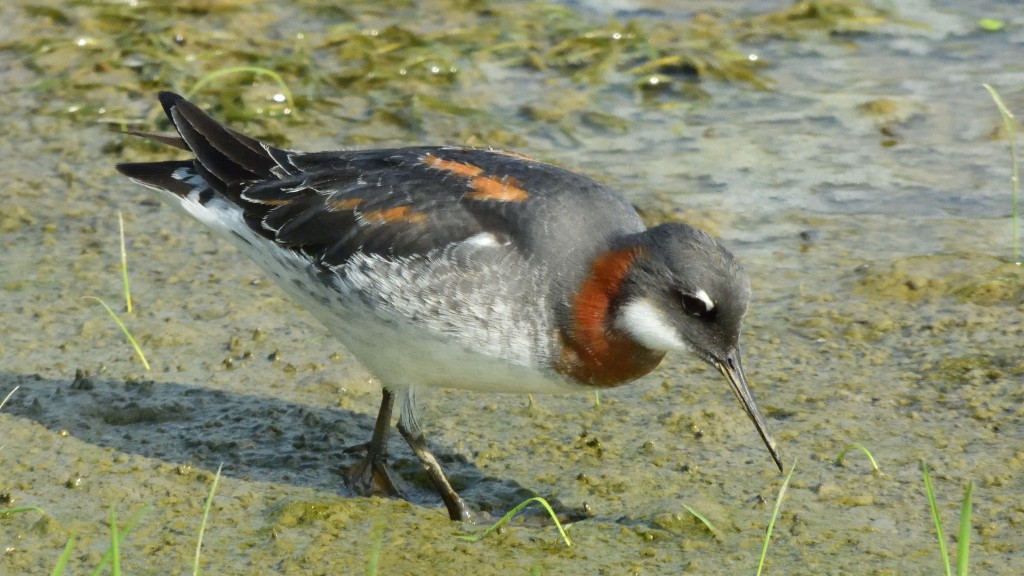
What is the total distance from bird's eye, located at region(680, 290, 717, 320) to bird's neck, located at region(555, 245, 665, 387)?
0.25 metres

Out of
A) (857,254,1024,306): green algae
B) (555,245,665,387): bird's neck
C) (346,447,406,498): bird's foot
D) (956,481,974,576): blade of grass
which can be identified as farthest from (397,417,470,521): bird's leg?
(857,254,1024,306): green algae

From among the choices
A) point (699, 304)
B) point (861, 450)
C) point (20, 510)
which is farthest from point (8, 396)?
point (861, 450)

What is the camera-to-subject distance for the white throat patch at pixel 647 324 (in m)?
5.45

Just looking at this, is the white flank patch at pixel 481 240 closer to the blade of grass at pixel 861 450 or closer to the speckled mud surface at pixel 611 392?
the speckled mud surface at pixel 611 392

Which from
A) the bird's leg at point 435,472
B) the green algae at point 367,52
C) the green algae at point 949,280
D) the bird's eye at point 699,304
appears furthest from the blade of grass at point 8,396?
the green algae at point 949,280

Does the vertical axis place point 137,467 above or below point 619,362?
below

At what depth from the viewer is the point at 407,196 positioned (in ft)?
19.0

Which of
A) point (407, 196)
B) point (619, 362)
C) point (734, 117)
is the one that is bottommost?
point (734, 117)

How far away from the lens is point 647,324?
5465 mm

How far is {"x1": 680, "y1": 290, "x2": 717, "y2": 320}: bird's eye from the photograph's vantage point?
5.36 meters

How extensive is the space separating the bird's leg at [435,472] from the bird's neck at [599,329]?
0.77 metres

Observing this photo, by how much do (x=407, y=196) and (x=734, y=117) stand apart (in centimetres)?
455

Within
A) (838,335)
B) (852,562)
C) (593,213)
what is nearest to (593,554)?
(852,562)

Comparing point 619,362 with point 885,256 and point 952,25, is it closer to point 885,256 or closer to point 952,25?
point 885,256
